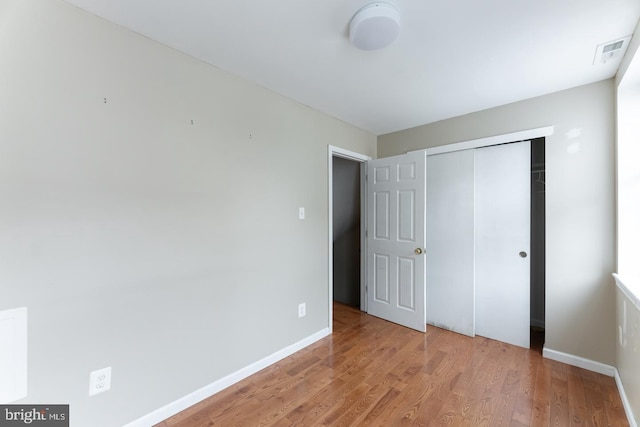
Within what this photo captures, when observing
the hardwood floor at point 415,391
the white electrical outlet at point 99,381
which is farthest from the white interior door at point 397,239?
the white electrical outlet at point 99,381

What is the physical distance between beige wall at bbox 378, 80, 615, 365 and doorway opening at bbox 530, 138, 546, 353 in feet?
1.48

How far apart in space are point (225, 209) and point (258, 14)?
1270 mm

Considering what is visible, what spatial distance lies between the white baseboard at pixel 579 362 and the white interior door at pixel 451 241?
0.62 meters

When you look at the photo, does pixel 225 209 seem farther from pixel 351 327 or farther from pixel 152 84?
pixel 351 327

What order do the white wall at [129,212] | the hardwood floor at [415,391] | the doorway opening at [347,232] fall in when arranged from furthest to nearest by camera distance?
the doorway opening at [347,232] → the hardwood floor at [415,391] → the white wall at [129,212]

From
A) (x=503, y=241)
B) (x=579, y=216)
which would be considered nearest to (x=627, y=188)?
(x=579, y=216)

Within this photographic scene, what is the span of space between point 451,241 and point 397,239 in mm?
586

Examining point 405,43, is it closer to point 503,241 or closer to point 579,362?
point 503,241

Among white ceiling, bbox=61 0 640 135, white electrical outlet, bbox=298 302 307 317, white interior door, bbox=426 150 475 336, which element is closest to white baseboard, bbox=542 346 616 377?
white interior door, bbox=426 150 475 336

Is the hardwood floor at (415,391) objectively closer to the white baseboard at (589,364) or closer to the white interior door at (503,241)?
the white baseboard at (589,364)

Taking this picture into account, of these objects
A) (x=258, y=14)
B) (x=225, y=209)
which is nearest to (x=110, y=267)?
(x=225, y=209)

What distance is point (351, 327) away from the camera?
311 cm

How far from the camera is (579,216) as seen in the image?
7.43ft

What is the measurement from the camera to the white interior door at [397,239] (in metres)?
2.94
